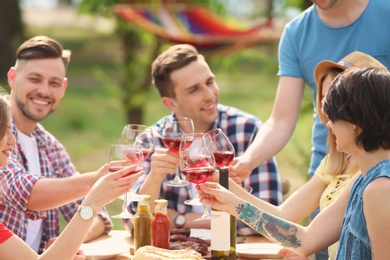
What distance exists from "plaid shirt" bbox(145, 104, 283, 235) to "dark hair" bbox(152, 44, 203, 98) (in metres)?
0.21

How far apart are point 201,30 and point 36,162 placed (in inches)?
262

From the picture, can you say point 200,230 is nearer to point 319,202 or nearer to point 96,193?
point 319,202

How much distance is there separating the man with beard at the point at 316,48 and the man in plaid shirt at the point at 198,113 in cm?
22

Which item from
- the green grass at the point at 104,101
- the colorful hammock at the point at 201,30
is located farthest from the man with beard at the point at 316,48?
the colorful hammock at the point at 201,30

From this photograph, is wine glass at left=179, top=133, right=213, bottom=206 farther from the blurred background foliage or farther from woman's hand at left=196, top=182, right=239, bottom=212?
the blurred background foliage

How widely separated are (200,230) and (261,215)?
0.72m

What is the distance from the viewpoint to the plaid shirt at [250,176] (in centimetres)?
414

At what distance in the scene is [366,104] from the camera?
2.66 m

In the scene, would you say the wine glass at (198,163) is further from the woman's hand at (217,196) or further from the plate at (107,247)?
the plate at (107,247)

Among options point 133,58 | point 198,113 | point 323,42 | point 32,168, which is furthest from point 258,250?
point 133,58

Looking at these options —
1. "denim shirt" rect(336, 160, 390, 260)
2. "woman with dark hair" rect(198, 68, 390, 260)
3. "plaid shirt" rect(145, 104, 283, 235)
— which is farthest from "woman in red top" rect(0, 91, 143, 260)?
"plaid shirt" rect(145, 104, 283, 235)

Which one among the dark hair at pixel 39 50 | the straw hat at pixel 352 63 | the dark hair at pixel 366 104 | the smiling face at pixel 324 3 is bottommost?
the dark hair at pixel 366 104

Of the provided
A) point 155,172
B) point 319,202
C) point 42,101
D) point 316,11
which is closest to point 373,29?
point 316,11

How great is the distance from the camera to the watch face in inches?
115
